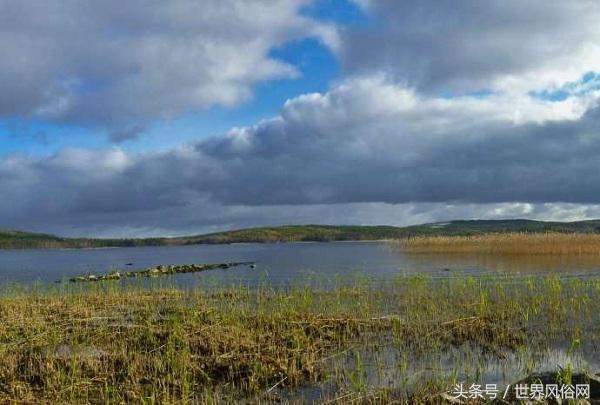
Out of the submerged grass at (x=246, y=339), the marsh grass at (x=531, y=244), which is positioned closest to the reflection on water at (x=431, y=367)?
the submerged grass at (x=246, y=339)

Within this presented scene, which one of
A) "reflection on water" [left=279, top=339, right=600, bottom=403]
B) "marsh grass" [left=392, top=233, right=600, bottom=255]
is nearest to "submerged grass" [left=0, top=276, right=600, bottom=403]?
"reflection on water" [left=279, top=339, right=600, bottom=403]

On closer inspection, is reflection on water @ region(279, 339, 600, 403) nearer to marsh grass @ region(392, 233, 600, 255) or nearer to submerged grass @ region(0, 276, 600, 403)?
submerged grass @ region(0, 276, 600, 403)

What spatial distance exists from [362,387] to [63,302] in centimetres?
1807

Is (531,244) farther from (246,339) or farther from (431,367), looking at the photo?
(246,339)

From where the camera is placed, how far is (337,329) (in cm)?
1727

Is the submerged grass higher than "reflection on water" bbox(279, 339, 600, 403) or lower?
higher

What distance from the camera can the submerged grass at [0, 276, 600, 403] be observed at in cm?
1156

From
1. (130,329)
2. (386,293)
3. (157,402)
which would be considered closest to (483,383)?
(157,402)

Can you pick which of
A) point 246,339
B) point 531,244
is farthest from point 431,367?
point 531,244

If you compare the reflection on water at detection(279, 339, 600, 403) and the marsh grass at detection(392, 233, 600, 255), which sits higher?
the marsh grass at detection(392, 233, 600, 255)

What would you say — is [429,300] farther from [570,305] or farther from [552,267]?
[552,267]

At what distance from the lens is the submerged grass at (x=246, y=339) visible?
37.9 feet

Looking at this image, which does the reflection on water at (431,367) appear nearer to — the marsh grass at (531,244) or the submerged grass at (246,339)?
the submerged grass at (246,339)

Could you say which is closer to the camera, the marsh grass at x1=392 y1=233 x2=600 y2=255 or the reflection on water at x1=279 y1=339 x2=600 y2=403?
the reflection on water at x1=279 y1=339 x2=600 y2=403
